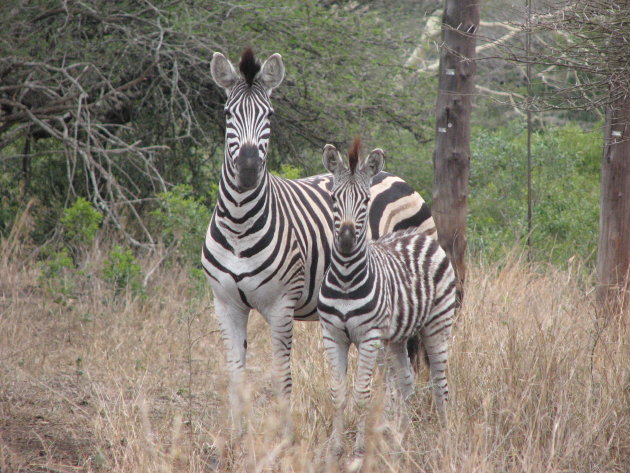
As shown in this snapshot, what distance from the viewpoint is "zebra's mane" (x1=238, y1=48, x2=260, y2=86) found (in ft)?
16.0

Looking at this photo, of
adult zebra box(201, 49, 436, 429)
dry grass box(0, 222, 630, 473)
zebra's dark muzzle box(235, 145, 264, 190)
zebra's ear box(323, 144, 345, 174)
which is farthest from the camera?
adult zebra box(201, 49, 436, 429)

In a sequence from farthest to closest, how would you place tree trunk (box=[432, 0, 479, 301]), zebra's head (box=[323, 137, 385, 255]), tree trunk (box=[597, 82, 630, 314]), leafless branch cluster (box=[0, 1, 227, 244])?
leafless branch cluster (box=[0, 1, 227, 244]) < tree trunk (box=[597, 82, 630, 314]) < tree trunk (box=[432, 0, 479, 301]) < zebra's head (box=[323, 137, 385, 255])

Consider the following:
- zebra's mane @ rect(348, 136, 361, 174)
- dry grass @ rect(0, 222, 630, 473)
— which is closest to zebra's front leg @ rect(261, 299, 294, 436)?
dry grass @ rect(0, 222, 630, 473)

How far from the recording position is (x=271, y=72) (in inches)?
200

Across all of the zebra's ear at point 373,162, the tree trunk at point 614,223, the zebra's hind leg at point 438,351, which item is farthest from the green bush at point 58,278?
the tree trunk at point 614,223

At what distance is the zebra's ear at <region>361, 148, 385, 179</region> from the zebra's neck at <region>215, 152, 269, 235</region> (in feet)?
2.62

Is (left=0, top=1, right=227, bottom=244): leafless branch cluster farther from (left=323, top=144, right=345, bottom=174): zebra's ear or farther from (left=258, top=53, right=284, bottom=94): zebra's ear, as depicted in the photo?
(left=323, top=144, right=345, bottom=174): zebra's ear

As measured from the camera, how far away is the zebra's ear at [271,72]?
4.99m

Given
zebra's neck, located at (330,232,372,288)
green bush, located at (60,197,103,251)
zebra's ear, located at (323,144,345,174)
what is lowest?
green bush, located at (60,197,103,251)

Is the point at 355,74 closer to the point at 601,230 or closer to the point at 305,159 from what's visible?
the point at 305,159

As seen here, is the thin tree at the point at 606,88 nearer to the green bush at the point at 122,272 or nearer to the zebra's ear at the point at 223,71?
the zebra's ear at the point at 223,71

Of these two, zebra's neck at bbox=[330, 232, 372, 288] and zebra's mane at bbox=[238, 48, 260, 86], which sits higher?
zebra's mane at bbox=[238, 48, 260, 86]

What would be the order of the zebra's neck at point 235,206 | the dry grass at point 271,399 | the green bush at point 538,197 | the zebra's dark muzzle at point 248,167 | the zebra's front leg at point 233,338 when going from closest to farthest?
the dry grass at point 271,399
the zebra's dark muzzle at point 248,167
the zebra's neck at point 235,206
the zebra's front leg at point 233,338
the green bush at point 538,197

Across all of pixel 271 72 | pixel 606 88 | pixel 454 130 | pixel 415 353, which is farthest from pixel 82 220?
pixel 606 88
